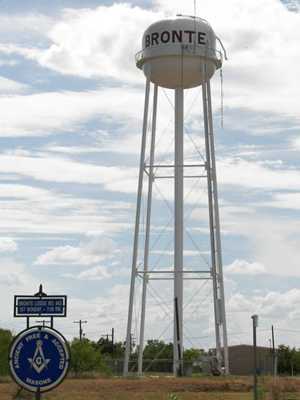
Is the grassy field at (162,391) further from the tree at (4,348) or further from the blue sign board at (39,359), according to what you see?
the tree at (4,348)

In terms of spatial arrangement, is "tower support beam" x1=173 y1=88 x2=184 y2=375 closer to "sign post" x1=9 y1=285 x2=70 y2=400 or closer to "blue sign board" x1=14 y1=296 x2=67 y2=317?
"blue sign board" x1=14 y1=296 x2=67 y2=317

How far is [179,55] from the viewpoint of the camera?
146 feet

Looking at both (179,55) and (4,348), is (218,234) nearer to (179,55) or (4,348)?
(179,55)


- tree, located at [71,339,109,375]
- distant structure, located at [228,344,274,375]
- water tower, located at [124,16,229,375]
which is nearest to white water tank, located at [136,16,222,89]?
water tower, located at [124,16,229,375]

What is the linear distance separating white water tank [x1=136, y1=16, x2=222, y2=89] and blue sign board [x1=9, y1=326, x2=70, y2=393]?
36.5 m

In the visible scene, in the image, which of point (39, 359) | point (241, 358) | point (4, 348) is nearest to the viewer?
point (39, 359)

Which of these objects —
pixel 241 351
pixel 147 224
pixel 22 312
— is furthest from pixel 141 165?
pixel 241 351

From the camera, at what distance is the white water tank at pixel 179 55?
146 feet

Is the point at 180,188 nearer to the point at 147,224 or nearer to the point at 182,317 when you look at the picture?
the point at 147,224

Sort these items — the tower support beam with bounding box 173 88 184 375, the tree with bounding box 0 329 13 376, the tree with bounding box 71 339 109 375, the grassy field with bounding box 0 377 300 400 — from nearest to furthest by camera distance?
the grassy field with bounding box 0 377 300 400 < the tower support beam with bounding box 173 88 184 375 < the tree with bounding box 0 329 13 376 < the tree with bounding box 71 339 109 375

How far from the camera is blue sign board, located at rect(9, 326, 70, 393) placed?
8.61 m

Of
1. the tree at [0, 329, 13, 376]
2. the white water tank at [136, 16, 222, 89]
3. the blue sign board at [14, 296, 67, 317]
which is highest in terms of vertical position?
the white water tank at [136, 16, 222, 89]

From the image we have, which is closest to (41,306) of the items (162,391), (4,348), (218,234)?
(162,391)

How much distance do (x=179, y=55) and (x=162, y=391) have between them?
58.4 feet
